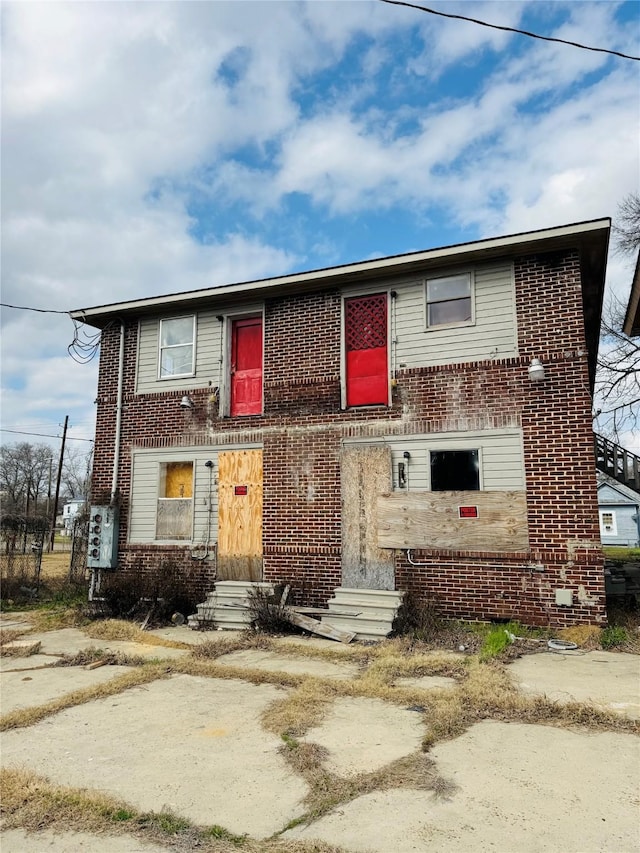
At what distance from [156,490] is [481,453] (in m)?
6.54

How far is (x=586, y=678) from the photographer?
6.25 metres

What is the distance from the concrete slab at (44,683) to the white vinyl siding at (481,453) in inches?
211

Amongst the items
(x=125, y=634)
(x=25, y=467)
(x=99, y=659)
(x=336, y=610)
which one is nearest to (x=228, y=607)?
(x=125, y=634)

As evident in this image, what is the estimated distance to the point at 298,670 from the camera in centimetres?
697

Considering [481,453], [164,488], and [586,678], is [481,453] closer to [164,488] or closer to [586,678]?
[586,678]

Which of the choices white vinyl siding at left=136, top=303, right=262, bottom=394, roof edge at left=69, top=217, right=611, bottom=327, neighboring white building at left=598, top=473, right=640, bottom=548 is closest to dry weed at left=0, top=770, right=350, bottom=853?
white vinyl siding at left=136, top=303, right=262, bottom=394

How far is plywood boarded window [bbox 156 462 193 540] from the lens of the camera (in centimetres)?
1152

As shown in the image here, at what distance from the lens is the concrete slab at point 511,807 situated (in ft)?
10.1

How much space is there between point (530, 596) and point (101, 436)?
9.04 metres

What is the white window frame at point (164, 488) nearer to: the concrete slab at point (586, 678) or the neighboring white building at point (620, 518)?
the concrete slab at point (586, 678)

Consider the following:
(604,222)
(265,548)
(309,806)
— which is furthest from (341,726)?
(604,222)

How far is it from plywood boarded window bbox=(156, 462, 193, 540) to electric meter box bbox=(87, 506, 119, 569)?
90 cm

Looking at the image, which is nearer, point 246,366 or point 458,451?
point 458,451

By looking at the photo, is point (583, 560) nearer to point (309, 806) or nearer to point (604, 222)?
point (604, 222)
